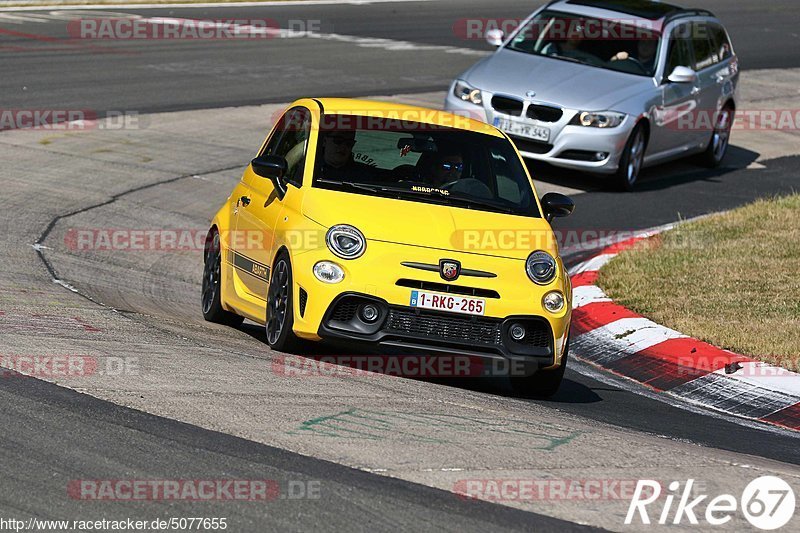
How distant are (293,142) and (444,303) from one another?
204 cm

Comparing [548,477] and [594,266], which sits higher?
[548,477]

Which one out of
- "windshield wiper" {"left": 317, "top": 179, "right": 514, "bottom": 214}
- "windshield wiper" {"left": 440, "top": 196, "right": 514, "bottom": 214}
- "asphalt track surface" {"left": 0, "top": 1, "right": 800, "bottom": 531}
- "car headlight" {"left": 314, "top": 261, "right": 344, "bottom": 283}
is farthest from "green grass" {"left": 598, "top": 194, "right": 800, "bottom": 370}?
"car headlight" {"left": 314, "top": 261, "right": 344, "bottom": 283}

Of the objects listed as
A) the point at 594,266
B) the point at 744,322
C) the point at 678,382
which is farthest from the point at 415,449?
the point at 594,266

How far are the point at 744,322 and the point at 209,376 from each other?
468 centimetres

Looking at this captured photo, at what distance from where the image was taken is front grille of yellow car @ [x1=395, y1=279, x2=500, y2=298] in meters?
8.17

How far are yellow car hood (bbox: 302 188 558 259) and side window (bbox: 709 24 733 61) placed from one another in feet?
34.0

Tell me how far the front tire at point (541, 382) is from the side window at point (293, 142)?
1.83 m

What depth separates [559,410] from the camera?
8.12 m

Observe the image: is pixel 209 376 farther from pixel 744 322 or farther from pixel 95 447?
pixel 744 322

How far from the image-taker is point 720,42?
18703 millimetres
